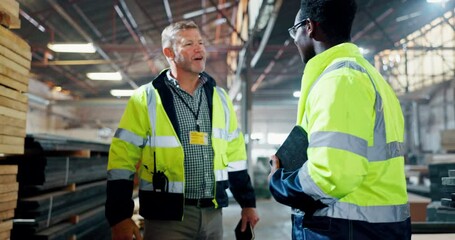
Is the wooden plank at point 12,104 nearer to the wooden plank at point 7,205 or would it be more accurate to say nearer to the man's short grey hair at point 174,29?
the wooden plank at point 7,205

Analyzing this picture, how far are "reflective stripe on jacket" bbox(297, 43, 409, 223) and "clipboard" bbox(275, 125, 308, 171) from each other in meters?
0.05

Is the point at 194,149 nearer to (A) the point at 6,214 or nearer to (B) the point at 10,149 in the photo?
(B) the point at 10,149

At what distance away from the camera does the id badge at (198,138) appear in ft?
8.23

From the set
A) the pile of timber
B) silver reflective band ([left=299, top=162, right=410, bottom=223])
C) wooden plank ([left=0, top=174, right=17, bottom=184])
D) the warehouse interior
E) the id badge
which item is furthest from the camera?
the pile of timber

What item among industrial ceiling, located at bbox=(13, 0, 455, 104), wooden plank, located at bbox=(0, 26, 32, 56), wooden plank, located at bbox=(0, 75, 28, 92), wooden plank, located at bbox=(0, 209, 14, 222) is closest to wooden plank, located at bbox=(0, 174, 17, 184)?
wooden plank, located at bbox=(0, 209, 14, 222)

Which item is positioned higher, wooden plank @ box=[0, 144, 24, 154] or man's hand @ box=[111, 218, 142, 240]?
wooden plank @ box=[0, 144, 24, 154]

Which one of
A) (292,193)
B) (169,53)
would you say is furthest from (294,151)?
(169,53)

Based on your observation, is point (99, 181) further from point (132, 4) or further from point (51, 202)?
point (132, 4)

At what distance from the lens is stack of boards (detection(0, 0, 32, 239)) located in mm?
3381

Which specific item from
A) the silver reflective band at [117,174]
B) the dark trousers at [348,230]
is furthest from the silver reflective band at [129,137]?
the dark trousers at [348,230]

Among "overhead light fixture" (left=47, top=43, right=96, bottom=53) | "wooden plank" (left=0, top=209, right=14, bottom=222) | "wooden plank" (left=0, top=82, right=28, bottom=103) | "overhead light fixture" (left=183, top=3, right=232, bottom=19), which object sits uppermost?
"overhead light fixture" (left=183, top=3, right=232, bottom=19)

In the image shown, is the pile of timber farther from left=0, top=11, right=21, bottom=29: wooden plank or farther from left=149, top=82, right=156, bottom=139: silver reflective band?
left=149, top=82, right=156, bottom=139: silver reflective band

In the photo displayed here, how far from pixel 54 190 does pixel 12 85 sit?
2134 mm

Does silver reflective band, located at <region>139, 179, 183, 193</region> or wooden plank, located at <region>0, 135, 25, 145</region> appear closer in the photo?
silver reflective band, located at <region>139, 179, 183, 193</region>
